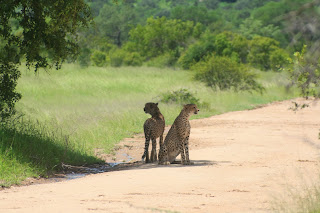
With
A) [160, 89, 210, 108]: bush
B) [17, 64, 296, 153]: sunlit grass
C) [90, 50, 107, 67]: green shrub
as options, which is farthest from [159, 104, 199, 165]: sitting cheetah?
[90, 50, 107, 67]: green shrub

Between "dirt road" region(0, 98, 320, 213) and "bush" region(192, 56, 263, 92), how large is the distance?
1814 centimetres

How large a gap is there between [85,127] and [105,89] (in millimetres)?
13906

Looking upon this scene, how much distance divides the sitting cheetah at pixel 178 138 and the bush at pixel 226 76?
2243 centimetres

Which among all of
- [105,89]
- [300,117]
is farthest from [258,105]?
[105,89]

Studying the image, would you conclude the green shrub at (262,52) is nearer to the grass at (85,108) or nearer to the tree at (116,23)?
the grass at (85,108)

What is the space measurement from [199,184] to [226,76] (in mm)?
25423

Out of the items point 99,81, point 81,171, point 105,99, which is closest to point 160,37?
point 99,81

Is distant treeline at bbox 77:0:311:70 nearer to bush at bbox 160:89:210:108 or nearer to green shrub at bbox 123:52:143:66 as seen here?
green shrub at bbox 123:52:143:66

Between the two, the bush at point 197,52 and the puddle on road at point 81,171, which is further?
the bush at point 197,52

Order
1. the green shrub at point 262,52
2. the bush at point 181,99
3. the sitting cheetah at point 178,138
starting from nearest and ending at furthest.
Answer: the sitting cheetah at point 178,138 → the bush at point 181,99 → the green shrub at point 262,52

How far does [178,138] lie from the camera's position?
11922 mm

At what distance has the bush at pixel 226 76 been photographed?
1368 inches

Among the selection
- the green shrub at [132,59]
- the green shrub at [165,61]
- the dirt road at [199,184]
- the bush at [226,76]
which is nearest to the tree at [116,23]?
the green shrub at [132,59]

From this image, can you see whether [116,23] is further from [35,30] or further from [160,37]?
[35,30]
